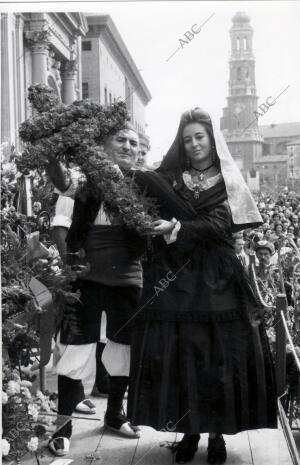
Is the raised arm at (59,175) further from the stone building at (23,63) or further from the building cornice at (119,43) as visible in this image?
the building cornice at (119,43)

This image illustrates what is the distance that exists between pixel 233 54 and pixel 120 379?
1827 millimetres

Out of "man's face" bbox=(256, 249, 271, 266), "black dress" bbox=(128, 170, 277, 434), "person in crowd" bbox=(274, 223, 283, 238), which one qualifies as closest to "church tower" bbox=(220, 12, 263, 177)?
"black dress" bbox=(128, 170, 277, 434)

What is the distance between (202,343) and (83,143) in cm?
114

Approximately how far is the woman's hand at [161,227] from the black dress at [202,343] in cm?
8

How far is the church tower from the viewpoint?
3.63 metres

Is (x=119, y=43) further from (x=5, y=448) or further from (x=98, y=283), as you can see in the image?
(x=5, y=448)

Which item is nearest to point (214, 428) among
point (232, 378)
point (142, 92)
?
point (232, 378)

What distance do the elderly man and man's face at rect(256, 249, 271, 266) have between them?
10.1 ft

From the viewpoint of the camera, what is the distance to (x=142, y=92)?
3939 millimetres

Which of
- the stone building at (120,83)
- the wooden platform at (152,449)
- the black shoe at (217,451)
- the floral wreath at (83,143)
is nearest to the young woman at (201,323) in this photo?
the black shoe at (217,451)

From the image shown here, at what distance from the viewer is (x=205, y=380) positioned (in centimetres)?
358

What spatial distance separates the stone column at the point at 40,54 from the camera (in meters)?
6.88

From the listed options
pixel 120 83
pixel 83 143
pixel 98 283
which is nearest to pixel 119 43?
pixel 120 83

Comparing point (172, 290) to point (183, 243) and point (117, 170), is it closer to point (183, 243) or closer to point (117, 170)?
point (183, 243)
